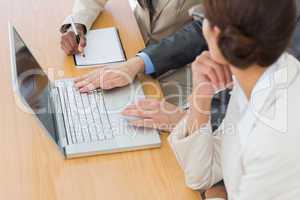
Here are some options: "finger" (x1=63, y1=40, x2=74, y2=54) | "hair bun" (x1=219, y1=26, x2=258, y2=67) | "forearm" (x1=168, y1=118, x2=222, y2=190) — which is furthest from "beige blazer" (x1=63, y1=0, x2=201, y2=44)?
"hair bun" (x1=219, y1=26, x2=258, y2=67)

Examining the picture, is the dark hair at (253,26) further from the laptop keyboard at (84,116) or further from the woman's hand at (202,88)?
the laptop keyboard at (84,116)

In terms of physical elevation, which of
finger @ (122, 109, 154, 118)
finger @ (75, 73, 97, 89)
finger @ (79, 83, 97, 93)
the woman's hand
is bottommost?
finger @ (122, 109, 154, 118)

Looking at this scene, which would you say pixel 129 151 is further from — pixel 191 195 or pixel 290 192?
pixel 290 192

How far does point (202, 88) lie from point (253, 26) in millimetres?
345

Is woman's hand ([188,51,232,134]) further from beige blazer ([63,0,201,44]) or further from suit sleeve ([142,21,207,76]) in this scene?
beige blazer ([63,0,201,44])

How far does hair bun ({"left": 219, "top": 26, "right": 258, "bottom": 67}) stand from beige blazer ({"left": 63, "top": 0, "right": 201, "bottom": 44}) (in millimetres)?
674

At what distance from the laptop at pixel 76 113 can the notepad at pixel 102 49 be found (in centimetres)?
14

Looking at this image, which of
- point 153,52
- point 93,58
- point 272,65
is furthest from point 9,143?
point 272,65

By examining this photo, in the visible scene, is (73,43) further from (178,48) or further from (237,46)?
(237,46)

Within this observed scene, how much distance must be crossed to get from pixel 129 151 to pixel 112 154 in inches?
1.7

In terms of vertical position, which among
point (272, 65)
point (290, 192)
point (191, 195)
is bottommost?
point (191, 195)

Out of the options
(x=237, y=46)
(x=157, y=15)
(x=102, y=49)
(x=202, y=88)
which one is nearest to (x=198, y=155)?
(x=202, y=88)

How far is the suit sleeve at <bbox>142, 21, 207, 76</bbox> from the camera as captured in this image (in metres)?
1.39

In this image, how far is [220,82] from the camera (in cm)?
106
